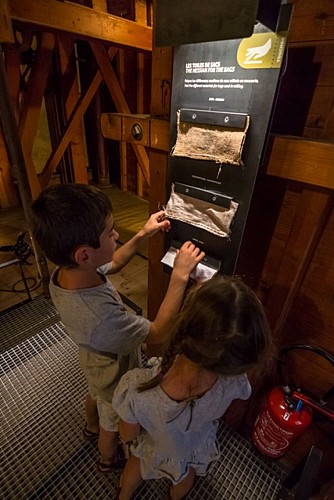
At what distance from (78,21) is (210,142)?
170 centimetres

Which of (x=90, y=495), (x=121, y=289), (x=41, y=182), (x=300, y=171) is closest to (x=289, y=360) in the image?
(x=300, y=171)

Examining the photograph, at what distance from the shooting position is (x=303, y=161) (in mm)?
742

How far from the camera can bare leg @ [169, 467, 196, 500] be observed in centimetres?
97

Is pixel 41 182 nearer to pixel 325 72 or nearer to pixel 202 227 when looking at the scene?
pixel 202 227

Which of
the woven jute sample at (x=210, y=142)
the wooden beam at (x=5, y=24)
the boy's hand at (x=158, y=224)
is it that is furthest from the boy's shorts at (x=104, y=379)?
the wooden beam at (x=5, y=24)

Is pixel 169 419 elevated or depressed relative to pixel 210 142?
depressed

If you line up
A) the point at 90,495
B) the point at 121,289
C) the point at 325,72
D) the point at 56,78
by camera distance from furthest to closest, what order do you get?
1. the point at 56,78
2. the point at 121,289
3. the point at 90,495
4. the point at 325,72

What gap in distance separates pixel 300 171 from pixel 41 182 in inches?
110


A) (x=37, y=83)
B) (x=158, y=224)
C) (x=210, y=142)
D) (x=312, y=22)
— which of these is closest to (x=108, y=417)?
(x=158, y=224)

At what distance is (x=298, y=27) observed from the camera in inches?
26.5

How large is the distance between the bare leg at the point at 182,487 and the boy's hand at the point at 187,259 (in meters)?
0.74

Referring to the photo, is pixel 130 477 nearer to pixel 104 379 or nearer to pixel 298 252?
pixel 104 379

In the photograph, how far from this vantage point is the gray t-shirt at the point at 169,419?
734 mm

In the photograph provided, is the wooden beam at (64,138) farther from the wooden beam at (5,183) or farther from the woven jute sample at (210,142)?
the woven jute sample at (210,142)
